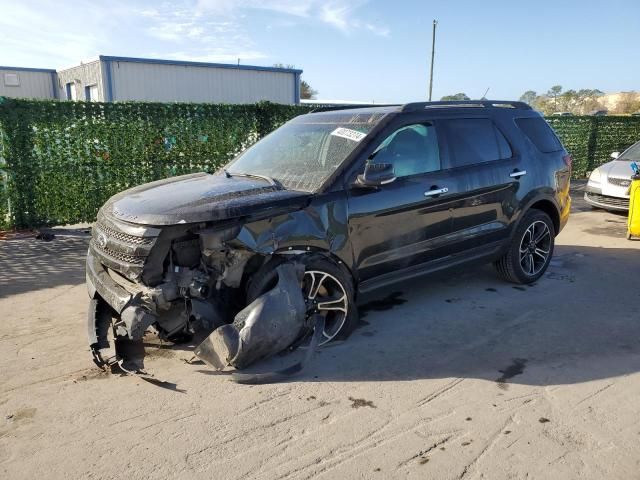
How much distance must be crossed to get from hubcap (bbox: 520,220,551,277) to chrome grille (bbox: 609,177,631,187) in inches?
176

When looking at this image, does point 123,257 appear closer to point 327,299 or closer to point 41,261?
point 327,299

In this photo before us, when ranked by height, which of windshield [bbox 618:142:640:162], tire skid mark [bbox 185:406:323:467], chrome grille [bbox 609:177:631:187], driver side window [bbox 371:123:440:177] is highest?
driver side window [bbox 371:123:440:177]

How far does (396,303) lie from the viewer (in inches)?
207

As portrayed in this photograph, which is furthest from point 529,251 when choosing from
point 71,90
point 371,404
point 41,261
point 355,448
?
point 71,90

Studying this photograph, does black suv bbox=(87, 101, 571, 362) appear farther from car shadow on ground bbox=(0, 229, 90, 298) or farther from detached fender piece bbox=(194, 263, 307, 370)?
car shadow on ground bbox=(0, 229, 90, 298)

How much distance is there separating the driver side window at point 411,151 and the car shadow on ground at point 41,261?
12.7 feet

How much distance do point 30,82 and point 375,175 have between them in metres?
32.6

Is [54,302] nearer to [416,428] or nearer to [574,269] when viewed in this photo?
[416,428]

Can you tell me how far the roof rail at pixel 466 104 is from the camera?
15.7 ft

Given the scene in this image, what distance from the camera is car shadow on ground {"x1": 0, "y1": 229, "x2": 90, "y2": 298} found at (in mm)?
6035

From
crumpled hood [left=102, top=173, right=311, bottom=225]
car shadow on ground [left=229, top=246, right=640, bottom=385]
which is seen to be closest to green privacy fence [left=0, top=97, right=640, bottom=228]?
crumpled hood [left=102, top=173, right=311, bottom=225]

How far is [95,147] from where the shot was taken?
8.66m

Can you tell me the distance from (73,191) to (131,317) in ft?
19.4

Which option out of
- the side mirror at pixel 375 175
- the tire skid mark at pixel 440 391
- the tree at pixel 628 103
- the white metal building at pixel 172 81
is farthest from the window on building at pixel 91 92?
the tree at pixel 628 103
